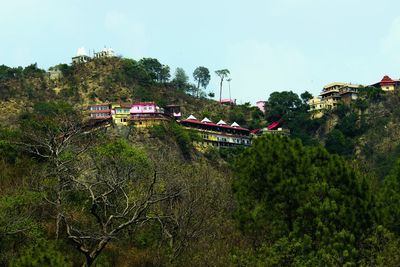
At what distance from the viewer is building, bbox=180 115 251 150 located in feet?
297

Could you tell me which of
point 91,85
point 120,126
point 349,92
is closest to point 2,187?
point 120,126

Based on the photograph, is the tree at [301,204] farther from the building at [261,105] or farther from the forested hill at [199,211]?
the building at [261,105]

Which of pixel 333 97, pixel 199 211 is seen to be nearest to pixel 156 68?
pixel 333 97

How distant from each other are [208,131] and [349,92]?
84.7 ft

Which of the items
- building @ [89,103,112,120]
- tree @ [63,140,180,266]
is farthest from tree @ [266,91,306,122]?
tree @ [63,140,180,266]

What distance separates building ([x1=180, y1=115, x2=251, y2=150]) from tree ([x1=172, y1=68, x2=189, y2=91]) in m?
18.7

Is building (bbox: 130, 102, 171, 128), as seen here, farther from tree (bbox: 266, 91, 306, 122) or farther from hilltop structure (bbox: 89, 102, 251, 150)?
tree (bbox: 266, 91, 306, 122)

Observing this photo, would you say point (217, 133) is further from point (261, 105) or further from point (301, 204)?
point (301, 204)

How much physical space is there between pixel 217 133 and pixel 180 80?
23.5m

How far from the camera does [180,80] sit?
11256cm

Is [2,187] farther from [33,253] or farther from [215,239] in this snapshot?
[33,253]

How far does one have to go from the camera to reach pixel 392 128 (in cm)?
9131

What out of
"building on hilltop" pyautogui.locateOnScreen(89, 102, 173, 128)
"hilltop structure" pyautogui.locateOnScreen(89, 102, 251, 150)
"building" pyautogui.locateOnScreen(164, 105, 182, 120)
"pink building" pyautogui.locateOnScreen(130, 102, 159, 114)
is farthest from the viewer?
"building" pyautogui.locateOnScreen(164, 105, 182, 120)

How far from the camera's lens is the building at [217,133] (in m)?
90.6
